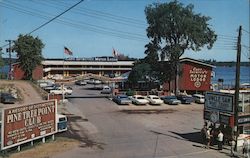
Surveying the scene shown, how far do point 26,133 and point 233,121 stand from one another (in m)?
15.9

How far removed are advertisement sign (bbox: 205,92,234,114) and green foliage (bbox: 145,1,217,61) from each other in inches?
1358

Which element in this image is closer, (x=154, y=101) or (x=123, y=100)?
(x=123, y=100)

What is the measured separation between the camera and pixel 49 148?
91.6 ft

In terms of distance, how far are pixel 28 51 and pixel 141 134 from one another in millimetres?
53095

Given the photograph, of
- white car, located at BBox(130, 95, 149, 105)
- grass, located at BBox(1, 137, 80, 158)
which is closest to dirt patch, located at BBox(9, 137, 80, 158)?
grass, located at BBox(1, 137, 80, 158)

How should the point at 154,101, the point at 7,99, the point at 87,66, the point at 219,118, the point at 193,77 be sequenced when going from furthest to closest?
the point at 87,66
the point at 193,77
the point at 154,101
the point at 7,99
the point at 219,118

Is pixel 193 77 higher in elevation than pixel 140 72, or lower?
lower

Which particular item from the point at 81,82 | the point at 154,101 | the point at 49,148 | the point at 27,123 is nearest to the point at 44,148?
the point at 49,148

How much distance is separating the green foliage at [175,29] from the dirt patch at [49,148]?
39.6 m

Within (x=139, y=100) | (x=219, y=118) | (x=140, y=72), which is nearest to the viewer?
(x=219, y=118)

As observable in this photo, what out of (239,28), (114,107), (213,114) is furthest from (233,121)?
(114,107)

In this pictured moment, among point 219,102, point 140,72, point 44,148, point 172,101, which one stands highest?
point 140,72

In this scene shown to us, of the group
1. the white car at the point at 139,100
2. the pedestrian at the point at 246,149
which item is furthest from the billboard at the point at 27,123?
the white car at the point at 139,100

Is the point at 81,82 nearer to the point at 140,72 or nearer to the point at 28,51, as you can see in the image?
the point at 28,51
